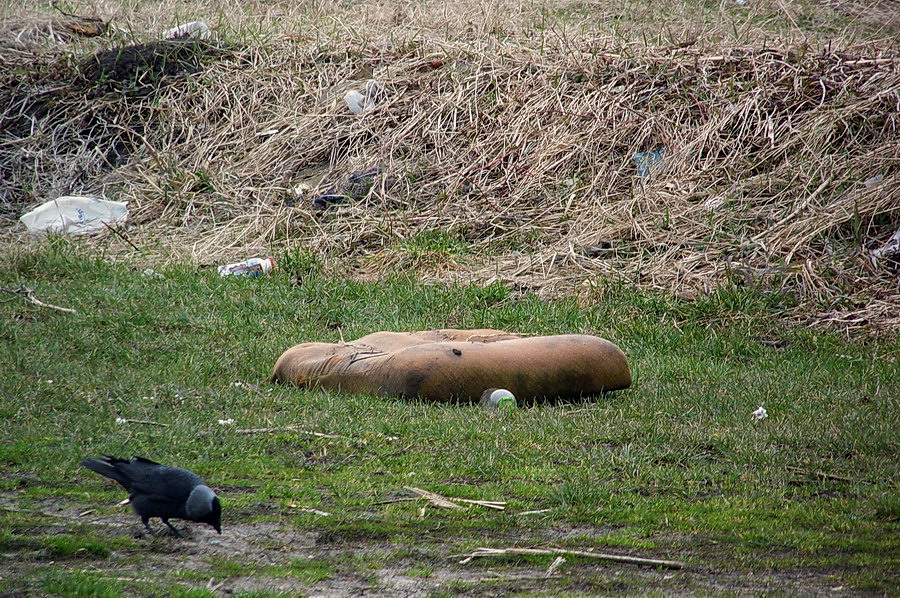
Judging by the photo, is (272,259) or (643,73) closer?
(272,259)

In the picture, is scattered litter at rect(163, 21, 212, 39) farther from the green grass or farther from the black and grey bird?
the black and grey bird

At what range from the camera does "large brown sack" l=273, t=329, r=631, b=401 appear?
5363mm

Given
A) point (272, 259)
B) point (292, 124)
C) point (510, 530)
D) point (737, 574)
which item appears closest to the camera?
point (737, 574)

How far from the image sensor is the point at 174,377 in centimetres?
569

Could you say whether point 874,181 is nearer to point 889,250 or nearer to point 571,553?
point 889,250

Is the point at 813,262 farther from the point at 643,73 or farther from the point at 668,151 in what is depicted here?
the point at 643,73

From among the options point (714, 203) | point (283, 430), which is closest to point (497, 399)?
point (283, 430)

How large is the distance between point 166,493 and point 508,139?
7853mm

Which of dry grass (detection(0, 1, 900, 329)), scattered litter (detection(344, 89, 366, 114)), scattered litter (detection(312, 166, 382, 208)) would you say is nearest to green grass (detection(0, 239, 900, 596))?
dry grass (detection(0, 1, 900, 329))

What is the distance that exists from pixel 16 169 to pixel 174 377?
283 inches

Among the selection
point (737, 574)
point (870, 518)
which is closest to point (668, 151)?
point (870, 518)

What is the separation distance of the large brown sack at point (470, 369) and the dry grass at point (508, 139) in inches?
95.6

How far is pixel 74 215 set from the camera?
10.2 metres

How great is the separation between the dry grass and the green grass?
1.10 m
